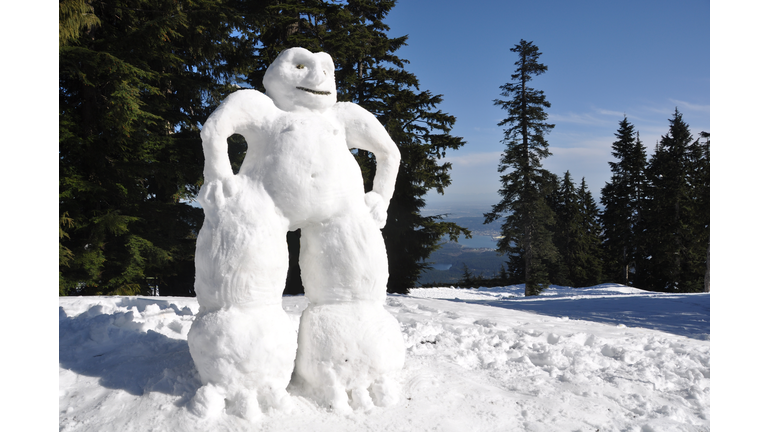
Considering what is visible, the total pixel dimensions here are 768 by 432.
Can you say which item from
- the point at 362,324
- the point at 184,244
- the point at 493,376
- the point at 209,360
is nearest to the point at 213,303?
the point at 209,360

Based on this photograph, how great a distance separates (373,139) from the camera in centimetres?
295

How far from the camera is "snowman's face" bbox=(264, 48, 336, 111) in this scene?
2.69 m

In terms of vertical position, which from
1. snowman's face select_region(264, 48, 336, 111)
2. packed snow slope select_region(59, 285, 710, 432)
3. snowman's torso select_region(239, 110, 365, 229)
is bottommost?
packed snow slope select_region(59, 285, 710, 432)

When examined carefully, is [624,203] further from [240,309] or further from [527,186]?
[240,309]

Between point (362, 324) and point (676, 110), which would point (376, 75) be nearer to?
point (362, 324)

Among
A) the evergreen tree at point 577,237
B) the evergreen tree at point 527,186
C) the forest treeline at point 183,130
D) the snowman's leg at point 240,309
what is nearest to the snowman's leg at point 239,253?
the snowman's leg at point 240,309

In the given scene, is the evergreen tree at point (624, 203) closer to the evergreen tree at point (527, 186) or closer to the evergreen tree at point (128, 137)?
the evergreen tree at point (527, 186)

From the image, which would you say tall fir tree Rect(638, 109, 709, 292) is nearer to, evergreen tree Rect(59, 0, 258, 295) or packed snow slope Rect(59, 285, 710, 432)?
packed snow slope Rect(59, 285, 710, 432)

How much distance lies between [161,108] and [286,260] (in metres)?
7.37

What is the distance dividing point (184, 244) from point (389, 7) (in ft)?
24.4

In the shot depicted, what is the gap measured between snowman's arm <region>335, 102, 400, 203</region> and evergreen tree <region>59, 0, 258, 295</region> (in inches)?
246

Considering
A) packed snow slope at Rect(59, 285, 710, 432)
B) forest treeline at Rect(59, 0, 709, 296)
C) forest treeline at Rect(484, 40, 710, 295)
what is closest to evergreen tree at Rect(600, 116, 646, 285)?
forest treeline at Rect(484, 40, 710, 295)

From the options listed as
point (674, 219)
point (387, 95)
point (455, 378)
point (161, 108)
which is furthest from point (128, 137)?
point (674, 219)

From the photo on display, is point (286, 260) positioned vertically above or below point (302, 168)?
below
